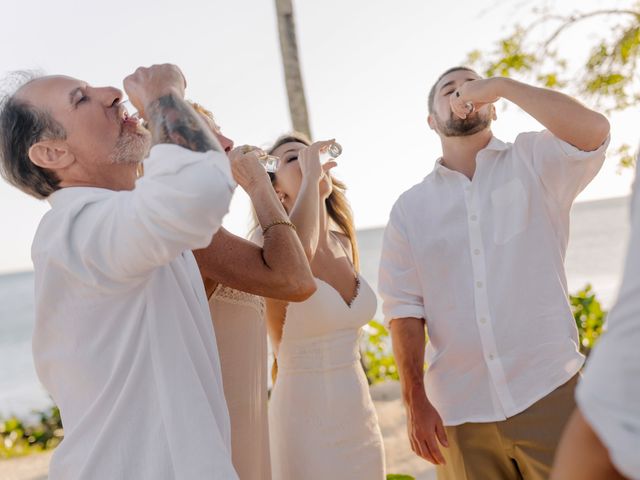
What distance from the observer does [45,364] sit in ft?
6.34

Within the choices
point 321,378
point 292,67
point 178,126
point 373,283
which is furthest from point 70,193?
point 373,283

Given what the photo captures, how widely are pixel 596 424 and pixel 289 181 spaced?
2703mm

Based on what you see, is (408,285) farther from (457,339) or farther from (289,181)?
(289,181)

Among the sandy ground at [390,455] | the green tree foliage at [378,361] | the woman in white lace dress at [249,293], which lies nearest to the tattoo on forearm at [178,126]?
the woman in white lace dress at [249,293]

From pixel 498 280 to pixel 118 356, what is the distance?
171 cm

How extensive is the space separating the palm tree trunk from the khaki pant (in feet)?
17.7

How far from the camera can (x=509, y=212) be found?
119 inches

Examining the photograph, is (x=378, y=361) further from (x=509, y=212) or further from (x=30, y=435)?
(x=509, y=212)

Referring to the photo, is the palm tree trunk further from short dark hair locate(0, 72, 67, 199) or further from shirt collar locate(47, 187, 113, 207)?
shirt collar locate(47, 187, 113, 207)

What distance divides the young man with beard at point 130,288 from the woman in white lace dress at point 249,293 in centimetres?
19

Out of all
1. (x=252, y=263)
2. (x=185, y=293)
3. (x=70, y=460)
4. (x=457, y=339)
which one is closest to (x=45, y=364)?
(x=70, y=460)

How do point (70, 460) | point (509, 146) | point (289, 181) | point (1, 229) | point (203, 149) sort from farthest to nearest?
point (1, 229), point (289, 181), point (509, 146), point (70, 460), point (203, 149)

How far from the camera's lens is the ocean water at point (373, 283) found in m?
28.0

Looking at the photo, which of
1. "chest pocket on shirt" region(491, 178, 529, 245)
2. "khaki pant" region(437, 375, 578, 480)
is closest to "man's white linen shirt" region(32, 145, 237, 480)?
"khaki pant" region(437, 375, 578, 480)
